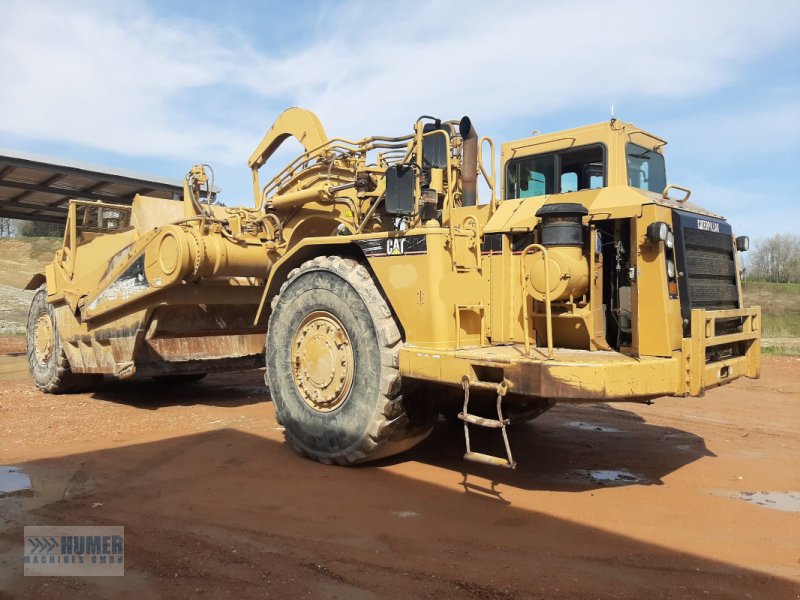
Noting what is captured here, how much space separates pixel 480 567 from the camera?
3400 mm

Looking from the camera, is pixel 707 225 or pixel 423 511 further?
pixel 707 225

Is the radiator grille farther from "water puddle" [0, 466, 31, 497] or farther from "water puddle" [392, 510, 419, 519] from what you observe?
"water puddle" [0, 466, 31, 497]

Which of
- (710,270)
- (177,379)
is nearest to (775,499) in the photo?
(710,270)

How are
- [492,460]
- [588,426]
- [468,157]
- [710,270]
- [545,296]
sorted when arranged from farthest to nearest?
1. [588,426]
2. [468,157]
3. [710,270]
4. [545,296]
5. [492,460]

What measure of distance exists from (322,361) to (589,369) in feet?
7.57

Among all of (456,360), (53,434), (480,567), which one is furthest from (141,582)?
(53,434)

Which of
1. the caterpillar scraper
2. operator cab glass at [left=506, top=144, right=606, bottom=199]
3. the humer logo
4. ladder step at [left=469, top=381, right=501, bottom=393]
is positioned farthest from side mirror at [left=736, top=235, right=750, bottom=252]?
the humer logo

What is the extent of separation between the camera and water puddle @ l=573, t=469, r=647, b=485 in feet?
16.6

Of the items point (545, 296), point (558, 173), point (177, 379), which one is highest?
point (558, 173)

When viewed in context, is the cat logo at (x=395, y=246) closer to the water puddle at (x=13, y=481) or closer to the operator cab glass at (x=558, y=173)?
the operator cab glass at (x=558, y=173)

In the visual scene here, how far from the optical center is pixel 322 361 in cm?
539

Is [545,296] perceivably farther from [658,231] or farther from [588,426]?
[588,426]

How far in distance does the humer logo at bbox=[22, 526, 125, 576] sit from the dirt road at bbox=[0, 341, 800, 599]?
0.07 meters

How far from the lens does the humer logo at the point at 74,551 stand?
3404mm
